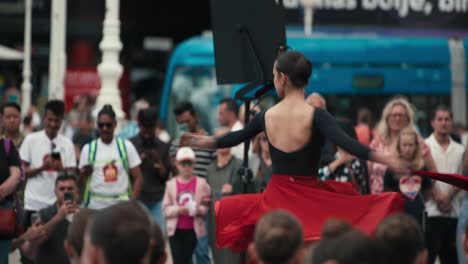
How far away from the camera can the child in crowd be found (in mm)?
11414

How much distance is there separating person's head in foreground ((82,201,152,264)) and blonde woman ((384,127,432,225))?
20.8 feet

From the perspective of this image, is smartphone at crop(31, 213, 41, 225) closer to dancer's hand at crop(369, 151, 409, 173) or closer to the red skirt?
the red skirt

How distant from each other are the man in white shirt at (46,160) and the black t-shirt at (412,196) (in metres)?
3.01

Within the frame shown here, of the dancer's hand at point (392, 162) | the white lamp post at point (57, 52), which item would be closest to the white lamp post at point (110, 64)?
the white lamp post at point (57, 52)

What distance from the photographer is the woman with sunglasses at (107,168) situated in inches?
422

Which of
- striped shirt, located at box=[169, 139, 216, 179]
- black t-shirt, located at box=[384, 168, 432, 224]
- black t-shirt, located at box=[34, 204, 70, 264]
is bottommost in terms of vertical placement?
black t-shirt, located at box=[34, 204, 70, 264]

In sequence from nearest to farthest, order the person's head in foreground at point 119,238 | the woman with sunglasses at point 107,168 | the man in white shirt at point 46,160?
the person's head in foreground at point 119,238 → the woman with sunglasses at point 107,168 → the man in white shirt at point 46,160

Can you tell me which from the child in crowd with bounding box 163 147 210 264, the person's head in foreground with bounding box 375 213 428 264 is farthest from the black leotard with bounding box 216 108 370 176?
the child in crowd with bounding box 163 147 210 264

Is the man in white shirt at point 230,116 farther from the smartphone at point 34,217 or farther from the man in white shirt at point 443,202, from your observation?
the smartphone at point 34,217

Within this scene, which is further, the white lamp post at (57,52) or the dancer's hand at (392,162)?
the white lamp post at (57,52)

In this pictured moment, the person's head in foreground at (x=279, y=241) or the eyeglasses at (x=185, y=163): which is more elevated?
the person's head in foreground at (x=279, y=241)

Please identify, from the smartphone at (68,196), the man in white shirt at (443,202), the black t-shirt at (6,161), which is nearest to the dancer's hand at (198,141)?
the black t-shirt at (6,161)

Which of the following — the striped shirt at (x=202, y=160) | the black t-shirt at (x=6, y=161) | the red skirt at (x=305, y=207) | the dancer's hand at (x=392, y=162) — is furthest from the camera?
the striped shirt at (x=202, y=160)

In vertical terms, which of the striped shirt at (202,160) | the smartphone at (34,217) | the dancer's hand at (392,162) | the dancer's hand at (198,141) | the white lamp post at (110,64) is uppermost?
the white lamp post at (110,64)
